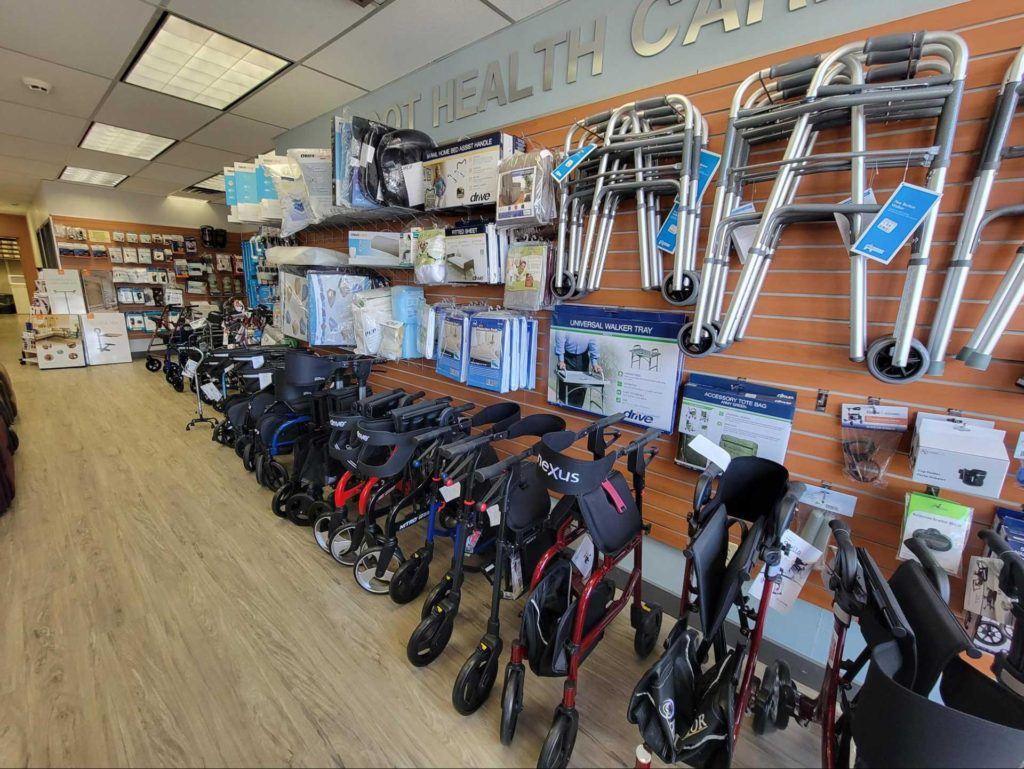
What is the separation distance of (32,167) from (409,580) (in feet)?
29.3

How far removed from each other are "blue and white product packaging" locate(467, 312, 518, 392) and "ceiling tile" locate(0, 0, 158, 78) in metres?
2.54

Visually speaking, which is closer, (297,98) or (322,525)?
(322,525)

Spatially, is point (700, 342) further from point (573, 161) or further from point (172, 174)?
point (172, 174)

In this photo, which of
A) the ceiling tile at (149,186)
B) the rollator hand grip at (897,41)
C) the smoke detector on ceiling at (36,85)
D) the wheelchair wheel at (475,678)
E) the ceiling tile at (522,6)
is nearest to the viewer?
the rollator hand grip at (897,41)

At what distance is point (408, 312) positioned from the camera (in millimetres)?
2686

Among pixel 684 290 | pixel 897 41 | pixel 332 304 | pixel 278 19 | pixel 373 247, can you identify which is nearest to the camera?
pixel 897 41

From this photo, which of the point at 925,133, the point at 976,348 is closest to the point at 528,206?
the point at 925,133

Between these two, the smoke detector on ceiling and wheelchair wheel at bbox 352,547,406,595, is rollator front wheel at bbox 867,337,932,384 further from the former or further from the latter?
the smoke detector on ceiling

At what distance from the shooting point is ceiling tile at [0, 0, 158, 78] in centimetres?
226

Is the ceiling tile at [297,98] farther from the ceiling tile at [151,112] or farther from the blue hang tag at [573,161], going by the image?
the blue hang tag at [573,161]

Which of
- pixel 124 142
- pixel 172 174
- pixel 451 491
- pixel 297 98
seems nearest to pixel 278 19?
pixel 297 98

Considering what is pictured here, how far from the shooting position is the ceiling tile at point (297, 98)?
298cm

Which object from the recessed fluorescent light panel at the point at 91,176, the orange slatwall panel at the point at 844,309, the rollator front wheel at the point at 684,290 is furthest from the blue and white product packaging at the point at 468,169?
the recessed fluorescent light panel at the point at 91,176

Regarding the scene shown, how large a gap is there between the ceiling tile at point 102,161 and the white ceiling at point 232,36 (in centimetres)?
77
